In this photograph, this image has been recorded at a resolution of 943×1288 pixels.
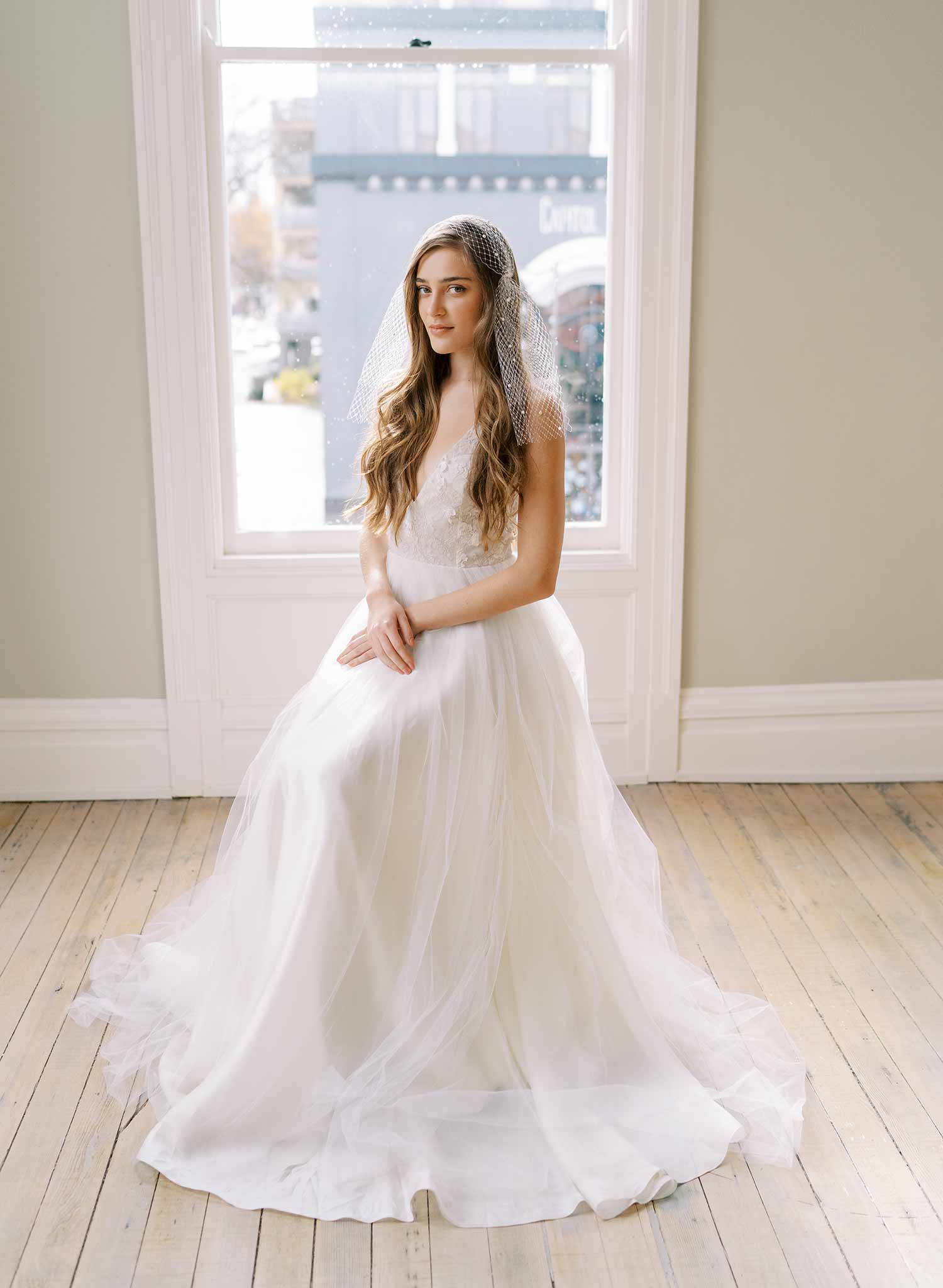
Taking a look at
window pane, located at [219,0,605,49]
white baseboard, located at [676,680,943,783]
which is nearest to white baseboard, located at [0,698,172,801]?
white baseboard, located at [676,680,943,783]

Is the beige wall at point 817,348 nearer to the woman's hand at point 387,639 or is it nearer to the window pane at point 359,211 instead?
the window pane at point 359,211

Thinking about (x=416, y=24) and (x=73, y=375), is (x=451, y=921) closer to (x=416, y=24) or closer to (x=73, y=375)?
(x=73, y=375)

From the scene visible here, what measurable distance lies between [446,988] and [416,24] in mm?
2565

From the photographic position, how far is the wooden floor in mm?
1761

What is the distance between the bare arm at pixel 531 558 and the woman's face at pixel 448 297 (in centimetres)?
24

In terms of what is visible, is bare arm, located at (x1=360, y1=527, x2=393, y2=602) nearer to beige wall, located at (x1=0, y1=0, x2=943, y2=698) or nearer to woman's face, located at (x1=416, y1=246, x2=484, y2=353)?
woman's face, located at (x1=416, y1=246, x2=484, y2=353)

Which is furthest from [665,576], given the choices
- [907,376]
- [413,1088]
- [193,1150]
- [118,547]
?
[193,1150]

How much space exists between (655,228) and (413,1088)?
2335mm

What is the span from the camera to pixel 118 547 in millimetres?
3404

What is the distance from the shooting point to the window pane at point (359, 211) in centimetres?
332

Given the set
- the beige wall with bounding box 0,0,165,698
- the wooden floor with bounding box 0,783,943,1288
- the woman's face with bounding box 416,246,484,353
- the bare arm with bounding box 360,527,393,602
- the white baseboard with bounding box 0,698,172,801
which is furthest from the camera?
the white baseboard with bounding box 0,698,172,801

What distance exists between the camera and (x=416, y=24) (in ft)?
10.7

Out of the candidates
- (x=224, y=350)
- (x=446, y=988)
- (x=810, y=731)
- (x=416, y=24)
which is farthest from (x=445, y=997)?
(x=416, y=24)

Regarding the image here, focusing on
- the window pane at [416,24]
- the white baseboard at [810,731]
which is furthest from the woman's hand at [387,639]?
the window pane at [416,24]
